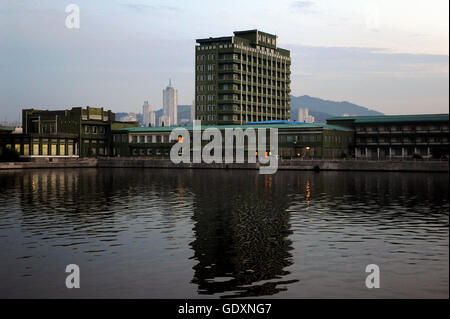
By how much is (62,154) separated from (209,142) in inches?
2023

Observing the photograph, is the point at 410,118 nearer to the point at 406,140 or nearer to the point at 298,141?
the point at 406,140

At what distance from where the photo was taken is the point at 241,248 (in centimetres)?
3356

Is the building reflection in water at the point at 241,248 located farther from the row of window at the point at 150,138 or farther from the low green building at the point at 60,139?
the row of window at the point at 150,138

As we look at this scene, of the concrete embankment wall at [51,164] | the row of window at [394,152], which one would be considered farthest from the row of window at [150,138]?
the row of window at [394,152]

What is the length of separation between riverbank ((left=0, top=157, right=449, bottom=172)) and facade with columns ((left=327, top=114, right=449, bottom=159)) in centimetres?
3746

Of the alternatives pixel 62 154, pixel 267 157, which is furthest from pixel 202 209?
pixel 62 154

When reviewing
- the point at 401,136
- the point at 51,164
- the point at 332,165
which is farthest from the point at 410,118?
the point at 51,164

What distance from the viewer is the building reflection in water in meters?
25.2

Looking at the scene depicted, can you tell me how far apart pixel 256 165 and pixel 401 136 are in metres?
61.6

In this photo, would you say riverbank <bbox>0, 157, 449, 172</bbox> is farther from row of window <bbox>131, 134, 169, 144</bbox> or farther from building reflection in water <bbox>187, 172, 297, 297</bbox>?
building reflection in water <bbox>187, 172, 297, 297</bbox>

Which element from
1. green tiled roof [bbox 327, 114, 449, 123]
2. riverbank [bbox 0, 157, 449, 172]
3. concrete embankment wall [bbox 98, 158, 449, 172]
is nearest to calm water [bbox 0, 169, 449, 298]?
concrete embankment wall [bbox 98, 158, 449, 172]

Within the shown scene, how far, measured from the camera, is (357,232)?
40188 mm
